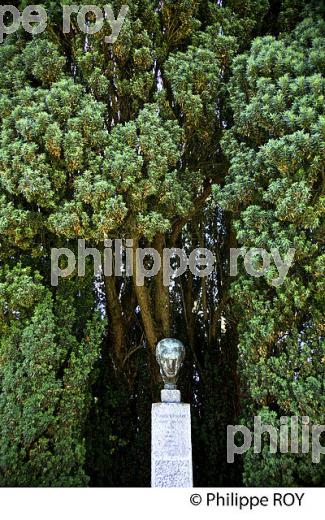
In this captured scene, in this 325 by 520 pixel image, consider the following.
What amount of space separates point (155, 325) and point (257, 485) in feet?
6.99

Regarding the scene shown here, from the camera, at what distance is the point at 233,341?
669cm

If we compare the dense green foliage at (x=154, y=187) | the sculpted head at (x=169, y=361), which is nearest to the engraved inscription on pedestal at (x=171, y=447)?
the sculpted head at (x=169, y=361)

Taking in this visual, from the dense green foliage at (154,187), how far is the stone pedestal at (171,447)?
57cm

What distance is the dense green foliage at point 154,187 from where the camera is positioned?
444cm

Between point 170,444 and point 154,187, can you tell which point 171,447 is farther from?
point 154,187

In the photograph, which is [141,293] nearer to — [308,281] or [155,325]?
[155,325]

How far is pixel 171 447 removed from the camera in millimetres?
4234

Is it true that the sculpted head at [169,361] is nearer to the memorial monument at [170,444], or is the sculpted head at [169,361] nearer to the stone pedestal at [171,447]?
the memorial monument at [170,444]

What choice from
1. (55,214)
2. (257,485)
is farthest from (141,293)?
(257,485)

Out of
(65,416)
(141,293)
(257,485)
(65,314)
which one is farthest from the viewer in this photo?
(141,293)

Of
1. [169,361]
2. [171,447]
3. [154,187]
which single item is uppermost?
[154,187]


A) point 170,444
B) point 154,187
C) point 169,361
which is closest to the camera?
point 170,444

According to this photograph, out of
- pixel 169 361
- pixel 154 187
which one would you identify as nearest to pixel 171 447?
pixel 169 361

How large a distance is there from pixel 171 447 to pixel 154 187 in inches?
85.6
